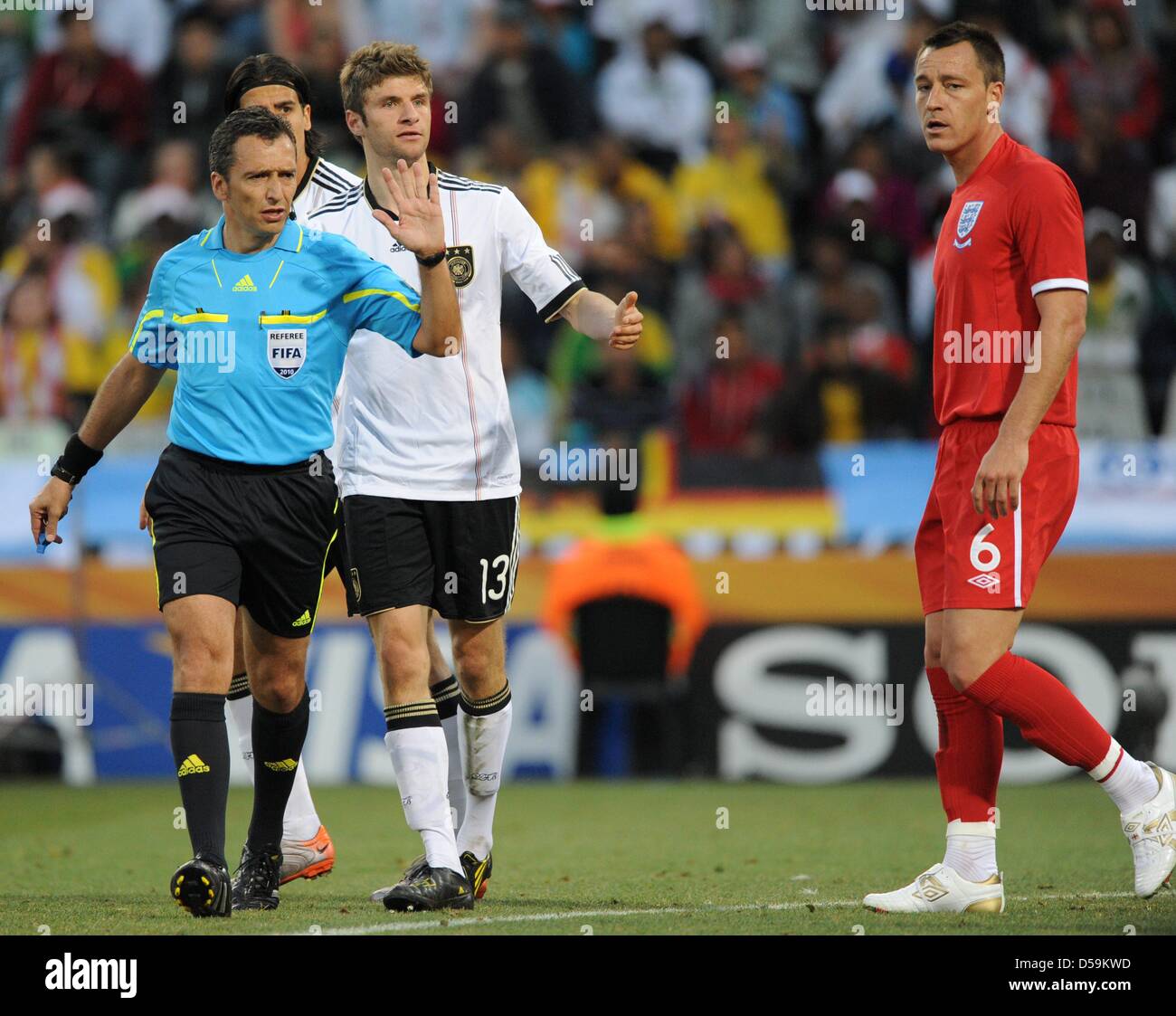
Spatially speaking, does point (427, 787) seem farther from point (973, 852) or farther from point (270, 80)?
point (270, 80)

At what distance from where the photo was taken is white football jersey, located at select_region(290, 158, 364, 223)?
6.23 m

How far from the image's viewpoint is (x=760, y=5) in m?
14.5

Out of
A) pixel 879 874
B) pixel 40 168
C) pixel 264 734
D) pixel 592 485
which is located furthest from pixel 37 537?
pixel 40 168

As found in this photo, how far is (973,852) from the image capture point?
210 inches

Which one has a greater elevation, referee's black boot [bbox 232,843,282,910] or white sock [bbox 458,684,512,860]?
white sock [bbox 458,684,512,860]

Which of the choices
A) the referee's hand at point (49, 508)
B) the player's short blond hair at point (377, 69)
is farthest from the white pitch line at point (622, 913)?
the player's short blond hair at point (377, 69)

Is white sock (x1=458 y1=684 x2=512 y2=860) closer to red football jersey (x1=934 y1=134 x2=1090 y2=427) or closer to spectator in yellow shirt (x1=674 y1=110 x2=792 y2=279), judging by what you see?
red football jersey (x1=934 y1=134 x2=1090 y2=427)

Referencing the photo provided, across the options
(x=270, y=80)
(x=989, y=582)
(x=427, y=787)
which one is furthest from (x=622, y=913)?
(x=270, y=80)

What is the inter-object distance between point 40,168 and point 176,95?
1.19m

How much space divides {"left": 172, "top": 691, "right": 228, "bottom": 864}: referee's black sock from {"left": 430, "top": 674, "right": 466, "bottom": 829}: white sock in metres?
1.12

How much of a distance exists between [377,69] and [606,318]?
3.52 feet

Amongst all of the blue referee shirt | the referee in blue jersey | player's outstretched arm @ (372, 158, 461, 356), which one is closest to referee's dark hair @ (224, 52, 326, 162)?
the referee in blue jersey

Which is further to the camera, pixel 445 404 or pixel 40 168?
pixel 40 168
